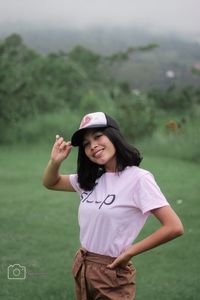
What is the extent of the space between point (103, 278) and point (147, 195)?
306mm

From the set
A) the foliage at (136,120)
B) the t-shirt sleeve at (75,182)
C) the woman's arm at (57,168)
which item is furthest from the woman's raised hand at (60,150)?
the foliage at (136,120)

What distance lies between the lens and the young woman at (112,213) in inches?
65.3

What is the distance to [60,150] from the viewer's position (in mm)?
1884

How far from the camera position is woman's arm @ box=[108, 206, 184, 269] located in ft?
5.32

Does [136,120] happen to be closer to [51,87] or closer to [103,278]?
[51,87]

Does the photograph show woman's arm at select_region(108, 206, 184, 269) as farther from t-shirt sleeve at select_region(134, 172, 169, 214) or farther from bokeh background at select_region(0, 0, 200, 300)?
bokeh background at select_region(0, 0, 200, 300)

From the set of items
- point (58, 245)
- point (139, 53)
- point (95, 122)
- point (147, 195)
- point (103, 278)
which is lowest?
point (58, 245)

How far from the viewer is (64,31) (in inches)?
531

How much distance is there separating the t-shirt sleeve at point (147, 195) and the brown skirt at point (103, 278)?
0.21m

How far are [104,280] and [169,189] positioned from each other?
4.11m

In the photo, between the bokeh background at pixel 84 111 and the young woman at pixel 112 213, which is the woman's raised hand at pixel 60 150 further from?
the bokeh background at pixel 84 111

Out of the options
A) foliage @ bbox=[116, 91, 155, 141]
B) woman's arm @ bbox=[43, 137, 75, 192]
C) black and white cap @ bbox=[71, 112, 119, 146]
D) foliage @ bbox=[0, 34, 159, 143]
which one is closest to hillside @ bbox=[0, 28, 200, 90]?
foliage @ bbox=[0, 34, 159, 143]

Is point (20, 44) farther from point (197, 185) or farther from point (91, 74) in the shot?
point (197, 185)

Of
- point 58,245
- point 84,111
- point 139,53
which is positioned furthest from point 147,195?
point 139,53
